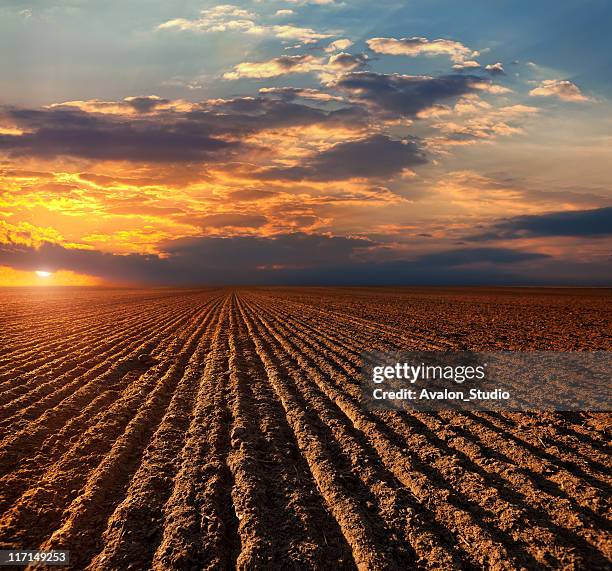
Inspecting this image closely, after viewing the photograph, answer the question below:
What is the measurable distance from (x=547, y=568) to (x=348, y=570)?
62.5 inches

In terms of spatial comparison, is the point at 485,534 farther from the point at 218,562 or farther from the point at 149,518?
the point at 149,518

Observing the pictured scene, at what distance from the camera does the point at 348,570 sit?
3791mm

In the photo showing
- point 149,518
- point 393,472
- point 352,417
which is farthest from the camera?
point 352,417

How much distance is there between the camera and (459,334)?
18109 millimetres

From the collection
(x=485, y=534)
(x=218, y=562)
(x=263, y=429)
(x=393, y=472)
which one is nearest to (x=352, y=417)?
(x=263, y=429)

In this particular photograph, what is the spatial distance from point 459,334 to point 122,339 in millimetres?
12557

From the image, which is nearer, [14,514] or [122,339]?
[14,514]

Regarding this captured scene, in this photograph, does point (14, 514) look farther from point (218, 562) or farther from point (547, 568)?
point (547, 568)

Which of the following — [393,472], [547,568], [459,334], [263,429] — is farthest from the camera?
[459,334]

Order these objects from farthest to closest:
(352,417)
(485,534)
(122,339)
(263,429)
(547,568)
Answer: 1. (122,339)
2. (352,417)
3. (263,429)
4. (485,534)
5. (547,568)

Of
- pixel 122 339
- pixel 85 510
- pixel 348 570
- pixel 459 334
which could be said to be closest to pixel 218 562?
pixel 348 570

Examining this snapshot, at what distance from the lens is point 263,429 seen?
7.12 m

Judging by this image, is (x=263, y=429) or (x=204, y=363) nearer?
(x=263, y=429)

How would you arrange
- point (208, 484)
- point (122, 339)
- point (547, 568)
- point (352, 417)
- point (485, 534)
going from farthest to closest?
point (122, 339)
point (352, 417)
point (208, 484)
point (485, 534)
point (547, 568)
